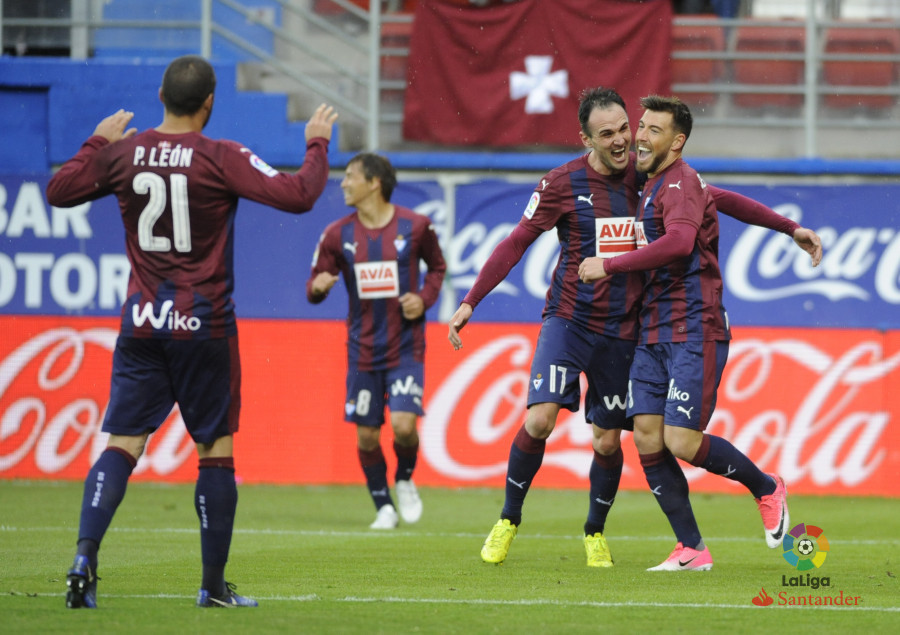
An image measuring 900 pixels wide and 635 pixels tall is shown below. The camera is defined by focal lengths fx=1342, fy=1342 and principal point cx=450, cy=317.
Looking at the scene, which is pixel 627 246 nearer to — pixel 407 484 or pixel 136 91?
pixel 407 484

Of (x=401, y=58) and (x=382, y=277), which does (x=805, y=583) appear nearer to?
(x=382, y=277)

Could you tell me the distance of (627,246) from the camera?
6.48 meters

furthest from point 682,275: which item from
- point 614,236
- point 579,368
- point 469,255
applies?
point 469,255

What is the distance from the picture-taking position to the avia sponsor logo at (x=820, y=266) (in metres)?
12.3

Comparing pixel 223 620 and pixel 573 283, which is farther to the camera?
pixel 573 283

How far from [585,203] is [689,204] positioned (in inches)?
24.1

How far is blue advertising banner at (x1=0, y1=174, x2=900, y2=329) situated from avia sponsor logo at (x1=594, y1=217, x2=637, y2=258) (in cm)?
596

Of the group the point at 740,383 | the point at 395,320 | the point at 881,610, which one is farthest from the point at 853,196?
the point at 881,610

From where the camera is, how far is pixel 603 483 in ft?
21.8

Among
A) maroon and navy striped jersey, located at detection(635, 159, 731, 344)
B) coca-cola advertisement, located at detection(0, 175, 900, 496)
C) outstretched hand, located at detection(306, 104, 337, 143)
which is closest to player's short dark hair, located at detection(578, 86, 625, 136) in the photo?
maroon and navy striped jersey, located at detection(635, 159, 731, 344)

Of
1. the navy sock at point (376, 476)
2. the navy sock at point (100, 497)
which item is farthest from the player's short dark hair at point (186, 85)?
the navy sock at point (376, 476)

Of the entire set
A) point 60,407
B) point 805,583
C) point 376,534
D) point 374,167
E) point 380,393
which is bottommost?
point 376,534

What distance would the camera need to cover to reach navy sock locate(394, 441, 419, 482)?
29.0ft

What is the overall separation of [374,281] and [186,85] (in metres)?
4.15
